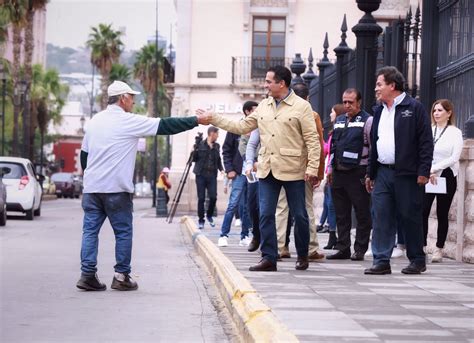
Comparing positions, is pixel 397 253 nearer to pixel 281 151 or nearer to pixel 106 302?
pixel 281 151

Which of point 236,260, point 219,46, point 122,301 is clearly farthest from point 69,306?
point 219,46

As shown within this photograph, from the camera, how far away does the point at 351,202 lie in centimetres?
1362

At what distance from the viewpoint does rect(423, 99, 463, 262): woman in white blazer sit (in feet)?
41.5

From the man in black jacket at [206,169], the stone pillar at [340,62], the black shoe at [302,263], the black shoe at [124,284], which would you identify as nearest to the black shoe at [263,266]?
the black shoe at [302,263]

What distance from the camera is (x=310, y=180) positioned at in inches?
452

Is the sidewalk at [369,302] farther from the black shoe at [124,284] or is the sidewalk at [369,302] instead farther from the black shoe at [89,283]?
the black shoe at [89,283]

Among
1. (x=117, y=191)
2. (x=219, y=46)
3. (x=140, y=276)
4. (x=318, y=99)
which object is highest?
(x=219, y=46)

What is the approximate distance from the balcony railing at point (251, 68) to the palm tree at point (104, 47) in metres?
38.3

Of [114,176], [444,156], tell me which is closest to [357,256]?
[444,156]

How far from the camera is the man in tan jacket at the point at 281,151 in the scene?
11.5 m

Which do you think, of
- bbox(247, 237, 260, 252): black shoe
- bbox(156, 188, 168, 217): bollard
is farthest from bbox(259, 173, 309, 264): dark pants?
bbox(156, 188, 168, 217): bollard

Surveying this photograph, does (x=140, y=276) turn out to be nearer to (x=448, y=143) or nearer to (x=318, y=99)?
(x=448, y=143)

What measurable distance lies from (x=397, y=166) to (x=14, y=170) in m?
19.0

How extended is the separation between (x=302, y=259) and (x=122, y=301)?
8.11 feet
